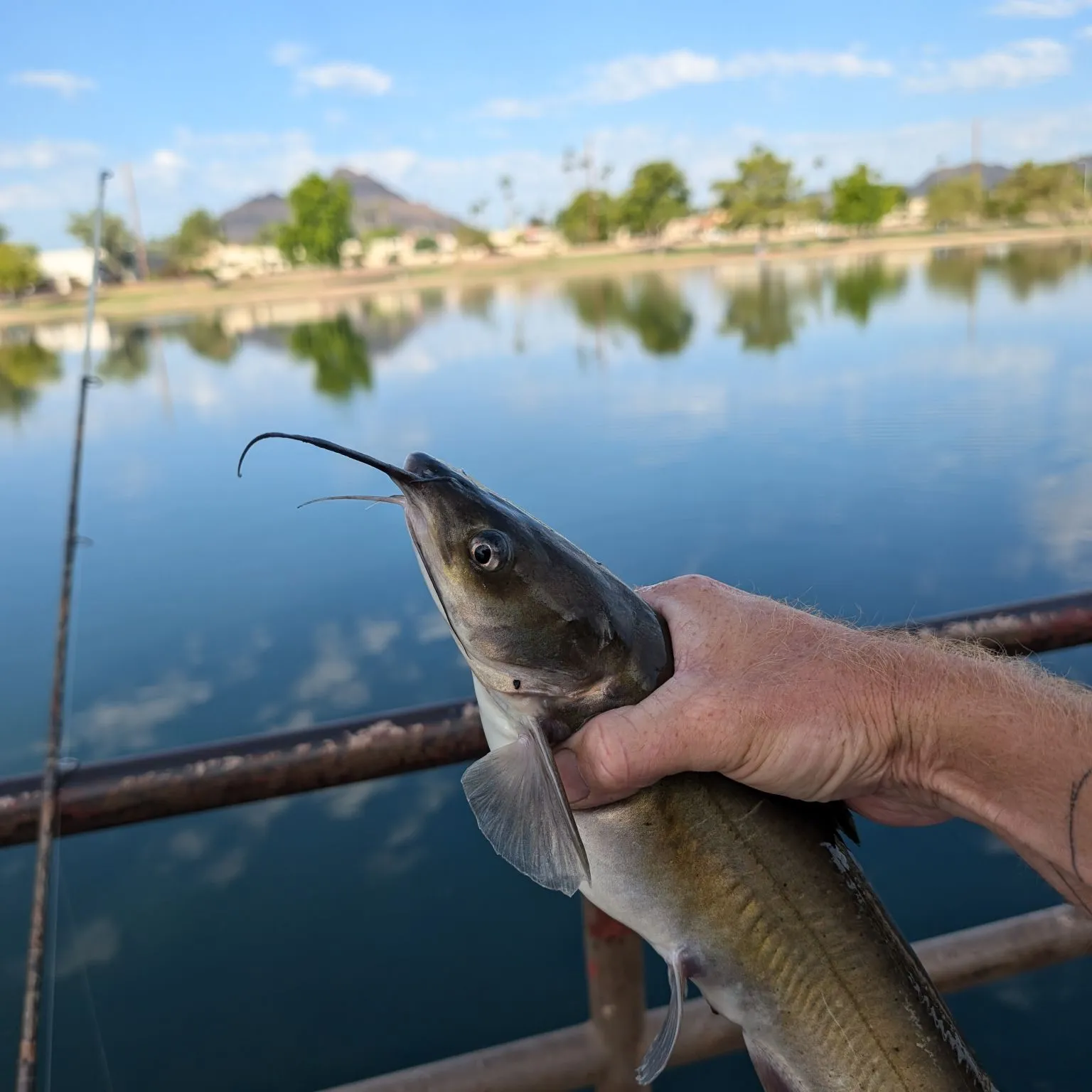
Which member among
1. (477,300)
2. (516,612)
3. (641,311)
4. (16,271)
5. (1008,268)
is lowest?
(516,612)

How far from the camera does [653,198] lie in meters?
82.6

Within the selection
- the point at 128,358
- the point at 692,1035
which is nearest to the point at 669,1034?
the point at 692,1035

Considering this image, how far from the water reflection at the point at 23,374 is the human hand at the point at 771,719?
22.3 metres

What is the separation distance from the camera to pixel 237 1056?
408 cm

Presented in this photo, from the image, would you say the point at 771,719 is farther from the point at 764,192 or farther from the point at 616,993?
the point at 764,192

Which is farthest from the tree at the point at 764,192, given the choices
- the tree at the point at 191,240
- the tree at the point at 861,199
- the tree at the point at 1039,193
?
the tree at the point at 191,240

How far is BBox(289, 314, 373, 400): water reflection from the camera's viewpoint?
2131 cm

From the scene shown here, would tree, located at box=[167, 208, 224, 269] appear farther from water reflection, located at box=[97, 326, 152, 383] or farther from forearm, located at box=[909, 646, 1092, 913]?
forearm, located at box=[909, 646, 1092, 913]

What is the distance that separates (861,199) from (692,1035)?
A: 85.2 m

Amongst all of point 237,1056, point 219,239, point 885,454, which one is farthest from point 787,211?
point 237,1056

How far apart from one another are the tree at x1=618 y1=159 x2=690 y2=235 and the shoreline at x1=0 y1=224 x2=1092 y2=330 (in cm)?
833

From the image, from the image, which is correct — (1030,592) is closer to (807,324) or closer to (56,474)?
(56,474)

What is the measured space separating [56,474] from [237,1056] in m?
A: 12.8

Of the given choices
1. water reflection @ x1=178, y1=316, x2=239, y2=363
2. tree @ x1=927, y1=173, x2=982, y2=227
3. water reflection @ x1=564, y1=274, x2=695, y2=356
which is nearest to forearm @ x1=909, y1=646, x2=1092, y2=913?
water reflection @ x1=564, y1=274, x2=695, y2=356
